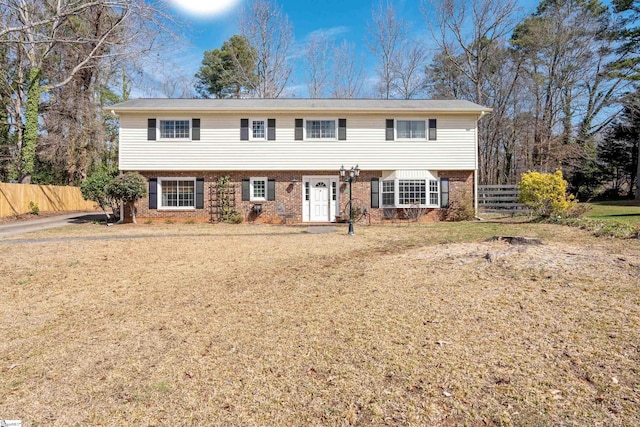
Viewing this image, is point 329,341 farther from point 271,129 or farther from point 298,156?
point 271,129

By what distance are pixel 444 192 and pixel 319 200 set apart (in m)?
5.62

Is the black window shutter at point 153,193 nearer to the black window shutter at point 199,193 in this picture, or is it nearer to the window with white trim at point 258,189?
the black window shutter at point 199,193

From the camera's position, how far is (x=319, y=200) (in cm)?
1555

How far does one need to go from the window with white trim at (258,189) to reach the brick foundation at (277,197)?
0.65 feet

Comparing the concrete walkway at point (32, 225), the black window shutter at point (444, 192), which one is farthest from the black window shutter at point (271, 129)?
the concrete walkway at point (32, 225)

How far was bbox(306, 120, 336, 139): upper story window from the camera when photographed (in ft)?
50.4

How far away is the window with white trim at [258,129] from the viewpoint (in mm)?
15242

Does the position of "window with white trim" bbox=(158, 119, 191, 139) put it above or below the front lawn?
above

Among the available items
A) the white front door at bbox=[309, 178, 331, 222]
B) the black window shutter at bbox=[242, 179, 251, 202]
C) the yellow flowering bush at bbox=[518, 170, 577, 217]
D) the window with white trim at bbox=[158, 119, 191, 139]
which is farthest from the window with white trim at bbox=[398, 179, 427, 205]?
the window with white trim at bbox=[158, 119, 191, 139]

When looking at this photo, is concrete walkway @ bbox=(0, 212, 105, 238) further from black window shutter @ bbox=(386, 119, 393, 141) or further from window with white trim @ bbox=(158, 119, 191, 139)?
black window shutter @ bbox=(386, 119, 393, 141)

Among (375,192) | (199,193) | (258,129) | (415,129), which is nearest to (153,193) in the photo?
(199,193)

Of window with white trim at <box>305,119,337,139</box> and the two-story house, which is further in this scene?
window with white trim at <box>305,119,337,139</box>

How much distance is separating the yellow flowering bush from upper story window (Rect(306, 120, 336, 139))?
784cm

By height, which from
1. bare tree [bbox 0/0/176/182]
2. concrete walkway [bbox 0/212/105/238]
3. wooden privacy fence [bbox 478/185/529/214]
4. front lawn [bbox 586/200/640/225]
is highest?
bare tree [bbox 0/0/176/182]
